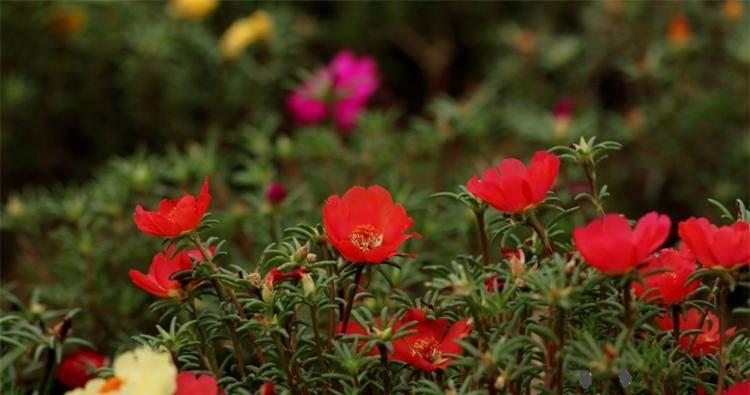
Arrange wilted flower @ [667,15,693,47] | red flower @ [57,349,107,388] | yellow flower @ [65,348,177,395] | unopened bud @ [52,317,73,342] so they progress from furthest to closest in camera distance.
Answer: wilted flower @ [667,15,693,47] < red flower @ [57,349,107,388] < unopened bud @ [52,317,73,342] < yellow flower @ [65,348,177,395]

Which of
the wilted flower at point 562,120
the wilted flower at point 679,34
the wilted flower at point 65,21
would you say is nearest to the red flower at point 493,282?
the wilted flower at point 562,120

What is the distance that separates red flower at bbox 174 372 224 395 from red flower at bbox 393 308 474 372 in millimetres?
204

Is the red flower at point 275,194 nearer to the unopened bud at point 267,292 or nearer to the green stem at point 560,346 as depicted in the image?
the unopened bud at point 267,292

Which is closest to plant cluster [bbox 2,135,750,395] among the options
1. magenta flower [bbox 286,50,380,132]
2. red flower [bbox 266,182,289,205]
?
red flower [bbox 266,182,289,205]

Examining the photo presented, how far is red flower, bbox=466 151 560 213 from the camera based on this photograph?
104 centimetres

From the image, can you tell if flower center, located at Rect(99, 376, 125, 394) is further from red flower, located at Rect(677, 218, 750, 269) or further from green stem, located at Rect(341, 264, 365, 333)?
red flower, located at Rect(677, 218, 750, 269)

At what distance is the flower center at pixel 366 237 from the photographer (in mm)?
1133

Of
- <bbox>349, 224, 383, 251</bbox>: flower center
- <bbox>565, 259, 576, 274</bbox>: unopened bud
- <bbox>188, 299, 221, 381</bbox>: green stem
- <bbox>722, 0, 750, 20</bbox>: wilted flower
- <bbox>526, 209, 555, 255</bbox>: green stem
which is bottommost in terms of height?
<bbox>565, 259, 576, 274</bbox>: unopened bud

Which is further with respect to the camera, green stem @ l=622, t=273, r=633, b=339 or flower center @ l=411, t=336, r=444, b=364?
flower center @ l=411, t=336, r=444, b=364

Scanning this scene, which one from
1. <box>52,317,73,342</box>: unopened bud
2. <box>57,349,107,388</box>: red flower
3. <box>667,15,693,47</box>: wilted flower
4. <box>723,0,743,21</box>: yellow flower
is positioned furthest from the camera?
<box>723,0,743,21</box>: yellow flower

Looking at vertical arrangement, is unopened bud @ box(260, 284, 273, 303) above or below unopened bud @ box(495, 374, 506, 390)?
above

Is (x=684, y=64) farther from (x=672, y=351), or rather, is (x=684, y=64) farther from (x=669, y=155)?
(x=672, y=351)

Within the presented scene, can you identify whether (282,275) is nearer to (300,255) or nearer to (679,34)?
(300,255)

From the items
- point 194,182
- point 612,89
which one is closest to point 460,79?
point 612,89
